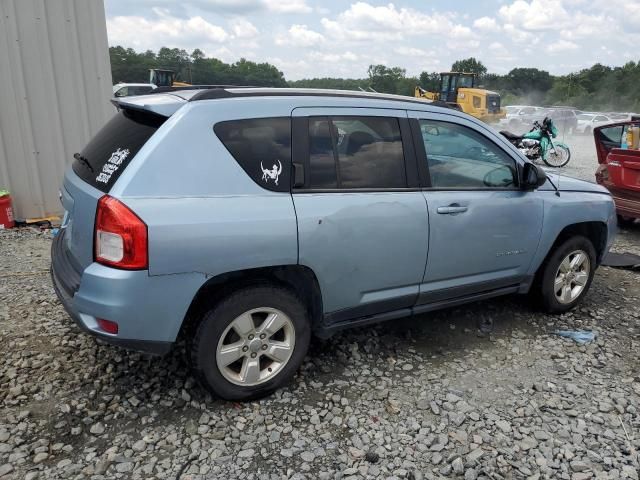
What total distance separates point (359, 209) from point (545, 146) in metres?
13.7

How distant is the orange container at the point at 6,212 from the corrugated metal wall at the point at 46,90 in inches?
9.1

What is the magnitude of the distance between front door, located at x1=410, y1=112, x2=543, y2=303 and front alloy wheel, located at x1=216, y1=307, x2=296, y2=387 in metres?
1.07

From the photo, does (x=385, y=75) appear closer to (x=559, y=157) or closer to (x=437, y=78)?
(x=437, y=78)

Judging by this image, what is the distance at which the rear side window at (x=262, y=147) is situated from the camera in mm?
2760

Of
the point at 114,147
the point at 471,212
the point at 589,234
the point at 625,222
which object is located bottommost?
the point at 625,222

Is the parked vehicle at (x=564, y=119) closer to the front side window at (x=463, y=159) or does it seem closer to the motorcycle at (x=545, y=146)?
the motorcycle at (x=545, y=146)

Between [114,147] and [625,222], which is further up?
[114,147]

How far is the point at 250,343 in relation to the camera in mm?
2910

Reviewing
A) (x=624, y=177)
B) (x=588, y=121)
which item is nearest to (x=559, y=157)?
(x=624, y=177)

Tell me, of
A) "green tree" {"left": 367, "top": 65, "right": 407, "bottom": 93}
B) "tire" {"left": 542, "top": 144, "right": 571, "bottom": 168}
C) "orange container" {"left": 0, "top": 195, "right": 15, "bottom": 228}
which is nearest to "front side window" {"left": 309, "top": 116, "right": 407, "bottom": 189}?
"orange container" {"left": 0, "top": 195, "right": 15, "bottom": 228}

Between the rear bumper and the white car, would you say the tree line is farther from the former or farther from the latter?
the rear bumper

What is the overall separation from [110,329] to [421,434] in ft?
5.87

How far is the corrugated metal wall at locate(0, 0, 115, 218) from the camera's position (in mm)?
6242

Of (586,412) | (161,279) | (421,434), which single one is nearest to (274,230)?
(161,279)
